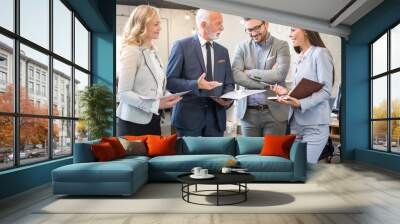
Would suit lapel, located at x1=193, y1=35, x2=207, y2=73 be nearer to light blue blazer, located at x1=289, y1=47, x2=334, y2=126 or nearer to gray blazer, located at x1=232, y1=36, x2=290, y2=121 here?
gray blazer, located at x1=232, y1=36, x2=290, y2=121

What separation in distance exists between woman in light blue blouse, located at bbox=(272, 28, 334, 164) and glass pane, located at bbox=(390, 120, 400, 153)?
1306 millimetres

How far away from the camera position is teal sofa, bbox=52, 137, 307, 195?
4797mm

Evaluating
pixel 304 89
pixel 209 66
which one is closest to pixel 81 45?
pixel 209 66

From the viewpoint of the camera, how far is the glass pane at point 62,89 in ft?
21.6

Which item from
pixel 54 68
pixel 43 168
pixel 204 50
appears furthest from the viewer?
pixel 204 50

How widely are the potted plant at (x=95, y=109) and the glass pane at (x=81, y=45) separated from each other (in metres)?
0.73

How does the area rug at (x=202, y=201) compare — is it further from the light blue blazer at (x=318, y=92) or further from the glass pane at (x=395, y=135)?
the glass pane at (x=395, y=135)

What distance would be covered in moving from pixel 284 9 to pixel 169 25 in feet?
7.71

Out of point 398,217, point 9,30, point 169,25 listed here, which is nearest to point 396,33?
point 169,25

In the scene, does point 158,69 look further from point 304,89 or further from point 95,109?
point 304,89

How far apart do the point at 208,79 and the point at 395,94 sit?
3924 millimetres

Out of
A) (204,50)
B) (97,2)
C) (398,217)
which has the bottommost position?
(398,217)

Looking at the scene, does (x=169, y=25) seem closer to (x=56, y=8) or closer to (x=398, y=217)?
(x=56, y=8)

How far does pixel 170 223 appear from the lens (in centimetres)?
363
